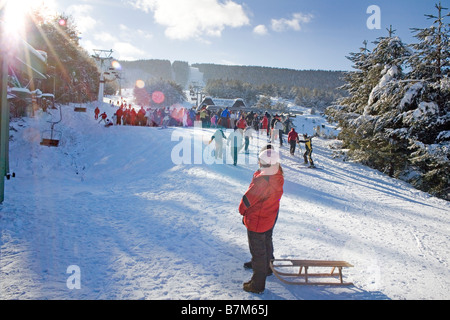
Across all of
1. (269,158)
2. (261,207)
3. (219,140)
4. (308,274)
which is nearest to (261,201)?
(261,207)

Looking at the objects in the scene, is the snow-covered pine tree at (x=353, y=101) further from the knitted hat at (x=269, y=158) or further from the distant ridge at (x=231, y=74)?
the distant ridge at (x=231, y=74)

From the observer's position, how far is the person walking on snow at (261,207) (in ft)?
11.0

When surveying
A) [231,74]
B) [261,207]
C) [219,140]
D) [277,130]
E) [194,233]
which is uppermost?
[231,74]

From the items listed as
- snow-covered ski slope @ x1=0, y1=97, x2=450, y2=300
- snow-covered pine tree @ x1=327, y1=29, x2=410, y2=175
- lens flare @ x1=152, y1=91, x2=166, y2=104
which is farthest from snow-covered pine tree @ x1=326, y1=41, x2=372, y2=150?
lens flare @ x1=152, y1=91, x2=166, y2=104

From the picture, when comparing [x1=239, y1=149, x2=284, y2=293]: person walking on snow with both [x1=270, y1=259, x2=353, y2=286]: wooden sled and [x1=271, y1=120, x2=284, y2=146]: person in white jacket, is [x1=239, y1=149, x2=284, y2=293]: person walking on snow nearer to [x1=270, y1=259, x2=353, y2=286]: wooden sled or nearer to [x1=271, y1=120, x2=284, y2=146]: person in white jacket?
[x1=270, y1=259, x2=353, y2=286]: wooden sled

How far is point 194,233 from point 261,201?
257 cm

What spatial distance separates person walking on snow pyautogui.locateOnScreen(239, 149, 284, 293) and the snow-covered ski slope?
0.37 metres

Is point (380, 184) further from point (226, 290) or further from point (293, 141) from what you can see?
point (226, 290)

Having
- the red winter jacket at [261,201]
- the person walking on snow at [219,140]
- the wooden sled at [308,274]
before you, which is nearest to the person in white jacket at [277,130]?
the person walking on snow at [219,140]

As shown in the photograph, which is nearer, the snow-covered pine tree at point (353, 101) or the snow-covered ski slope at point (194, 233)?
the snow-covered ski slope at point (194, 233)

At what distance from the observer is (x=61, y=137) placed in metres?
15.6

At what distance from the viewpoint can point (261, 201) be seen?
3.37m

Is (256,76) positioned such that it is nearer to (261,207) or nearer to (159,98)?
(159,98)
